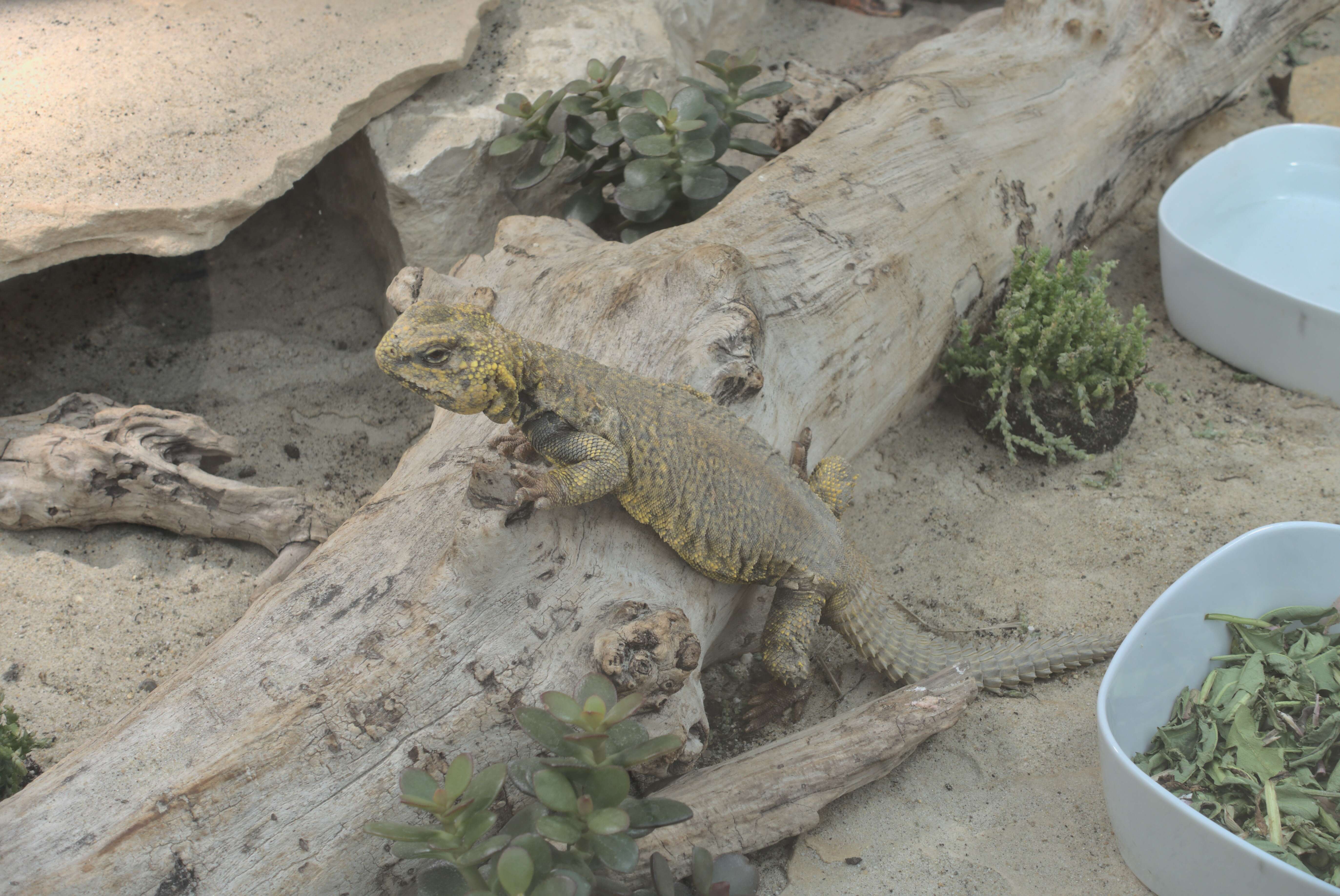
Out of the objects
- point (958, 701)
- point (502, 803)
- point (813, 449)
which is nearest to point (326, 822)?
point (502, 803)

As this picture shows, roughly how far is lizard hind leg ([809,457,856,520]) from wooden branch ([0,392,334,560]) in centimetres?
189

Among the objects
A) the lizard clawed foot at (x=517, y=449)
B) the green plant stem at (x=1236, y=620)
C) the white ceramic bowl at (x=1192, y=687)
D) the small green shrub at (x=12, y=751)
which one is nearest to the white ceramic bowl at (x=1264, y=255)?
the white ceramic bowl at (x=1192, y=687)

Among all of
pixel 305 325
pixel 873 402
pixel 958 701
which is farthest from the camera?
pixel 305 325

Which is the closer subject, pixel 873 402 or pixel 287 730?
pixel 287 730

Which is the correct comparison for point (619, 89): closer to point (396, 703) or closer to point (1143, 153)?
point (1143, 153)

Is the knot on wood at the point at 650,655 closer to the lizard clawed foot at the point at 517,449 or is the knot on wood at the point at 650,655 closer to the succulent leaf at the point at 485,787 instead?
the succulent leaf at the point at 485,787

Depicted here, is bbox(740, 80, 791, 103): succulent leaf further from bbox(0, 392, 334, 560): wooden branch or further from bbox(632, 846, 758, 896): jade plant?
bbox(632, 846, 758, 896): jade plant

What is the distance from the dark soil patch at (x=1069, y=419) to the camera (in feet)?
13.0

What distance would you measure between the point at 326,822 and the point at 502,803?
45 cm

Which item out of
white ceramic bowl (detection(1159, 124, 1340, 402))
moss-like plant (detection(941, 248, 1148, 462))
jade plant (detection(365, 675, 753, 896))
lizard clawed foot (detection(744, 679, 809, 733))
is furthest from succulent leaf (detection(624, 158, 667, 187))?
jade plant (detection(365, 675, 753, 896))

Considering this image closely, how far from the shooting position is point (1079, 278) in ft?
13.1

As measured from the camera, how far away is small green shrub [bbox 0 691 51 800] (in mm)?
2557

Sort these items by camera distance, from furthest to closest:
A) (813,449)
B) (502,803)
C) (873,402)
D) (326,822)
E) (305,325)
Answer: (305,325)
(873,402)
(813,449)
(502,803)
(326,822)

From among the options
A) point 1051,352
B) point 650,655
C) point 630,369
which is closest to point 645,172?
point 630,369
